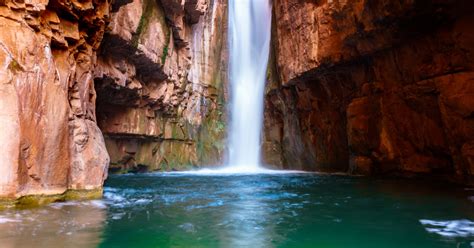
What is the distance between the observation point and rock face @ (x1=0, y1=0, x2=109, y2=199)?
8.03 metres

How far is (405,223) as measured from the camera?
7.24m

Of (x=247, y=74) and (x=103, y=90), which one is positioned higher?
(x=247, y=74)

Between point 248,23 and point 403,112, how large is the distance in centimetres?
1705

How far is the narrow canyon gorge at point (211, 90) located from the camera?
887cm

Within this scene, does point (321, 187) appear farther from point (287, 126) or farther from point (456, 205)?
point (287, 126)

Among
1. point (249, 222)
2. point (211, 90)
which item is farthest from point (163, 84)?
point (249, 222)

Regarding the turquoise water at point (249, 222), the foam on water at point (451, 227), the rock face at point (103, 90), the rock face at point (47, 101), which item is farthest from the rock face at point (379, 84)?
the rock face at point (47, 101)

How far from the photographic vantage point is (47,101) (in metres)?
9.05

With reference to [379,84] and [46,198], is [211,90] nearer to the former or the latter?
[379,84]

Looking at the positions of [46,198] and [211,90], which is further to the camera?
[211,90]

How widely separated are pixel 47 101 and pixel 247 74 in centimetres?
2210

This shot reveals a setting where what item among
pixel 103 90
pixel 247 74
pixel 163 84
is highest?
pixel 247 74

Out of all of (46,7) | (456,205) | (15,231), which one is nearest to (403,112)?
(456,205)

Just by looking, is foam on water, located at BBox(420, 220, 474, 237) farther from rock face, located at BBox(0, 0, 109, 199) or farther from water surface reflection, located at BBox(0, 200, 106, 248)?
rock face, located at BBox(0, 0, 109, 199)
